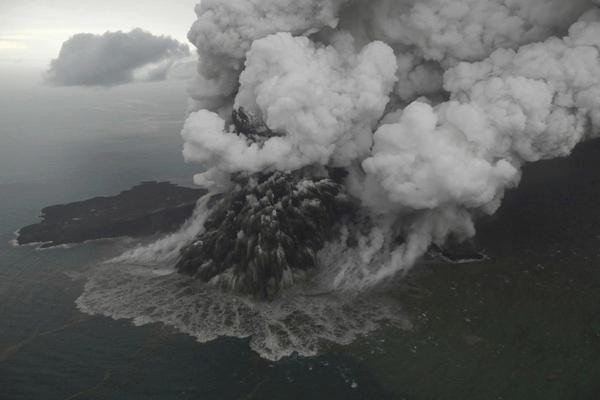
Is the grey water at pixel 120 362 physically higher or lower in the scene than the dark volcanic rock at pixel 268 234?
lower

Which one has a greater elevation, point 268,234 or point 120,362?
point 268,234

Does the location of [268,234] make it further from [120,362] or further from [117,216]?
[117,216]

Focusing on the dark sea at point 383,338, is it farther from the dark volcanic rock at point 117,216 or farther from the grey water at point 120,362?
the dark volcanic rock at point 117,216

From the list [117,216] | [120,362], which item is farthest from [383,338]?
[117,216]

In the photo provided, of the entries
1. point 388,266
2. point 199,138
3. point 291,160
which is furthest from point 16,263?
point 388,266

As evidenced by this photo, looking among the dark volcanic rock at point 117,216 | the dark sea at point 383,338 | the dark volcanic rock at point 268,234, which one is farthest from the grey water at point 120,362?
the dark volcanic rock at point 117,216

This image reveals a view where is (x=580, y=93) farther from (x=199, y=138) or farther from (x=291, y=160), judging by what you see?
(x=199, y=138)
